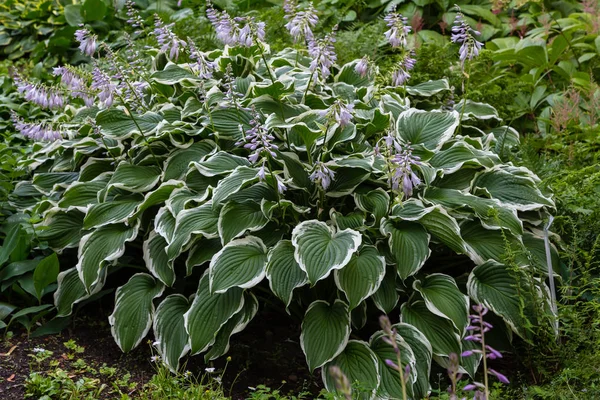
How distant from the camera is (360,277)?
3.21 metres

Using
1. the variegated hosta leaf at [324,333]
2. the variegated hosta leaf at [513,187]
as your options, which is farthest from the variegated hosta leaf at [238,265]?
the variegated hosta leaf at [513,187]

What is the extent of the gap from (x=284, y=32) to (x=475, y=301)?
12.7ft

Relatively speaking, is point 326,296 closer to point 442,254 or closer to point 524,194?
point 442,254

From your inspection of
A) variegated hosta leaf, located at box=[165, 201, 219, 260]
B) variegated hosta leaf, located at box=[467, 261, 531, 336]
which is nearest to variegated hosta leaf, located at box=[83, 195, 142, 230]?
variegated hosta leaf, located at box=[165, 201, 219, 260]

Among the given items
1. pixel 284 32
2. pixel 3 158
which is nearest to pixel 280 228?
pixel 3 158

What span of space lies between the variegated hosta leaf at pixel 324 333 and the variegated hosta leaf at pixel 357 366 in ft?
0.19

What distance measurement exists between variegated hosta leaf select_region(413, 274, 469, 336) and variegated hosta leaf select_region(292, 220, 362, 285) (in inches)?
17.0

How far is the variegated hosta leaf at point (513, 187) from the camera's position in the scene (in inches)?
145

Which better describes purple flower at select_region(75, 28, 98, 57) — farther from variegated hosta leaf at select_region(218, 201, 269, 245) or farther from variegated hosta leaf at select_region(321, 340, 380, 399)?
variegated hosta leaf at select_region(321, 340, 380, 399)

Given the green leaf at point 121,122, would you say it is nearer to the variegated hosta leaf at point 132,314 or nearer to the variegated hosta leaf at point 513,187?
the variegated hosta leaf at point 132,314

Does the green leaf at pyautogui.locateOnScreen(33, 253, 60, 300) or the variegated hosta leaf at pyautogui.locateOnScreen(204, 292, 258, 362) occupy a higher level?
the green leaf at pyautogui.locateOnScreen(33, 253, 60, 300)

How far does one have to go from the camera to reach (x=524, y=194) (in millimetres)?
3729

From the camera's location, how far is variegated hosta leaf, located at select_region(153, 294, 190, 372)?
3.32 metres

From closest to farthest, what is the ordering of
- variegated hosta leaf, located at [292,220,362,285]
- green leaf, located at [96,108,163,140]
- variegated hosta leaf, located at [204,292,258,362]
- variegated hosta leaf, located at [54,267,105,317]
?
variegated hosta leaf, located at [292,220,362,285]
variegated hosta leaf, located at [204,292,258,362]
variegated hosta leaf, located at [54,267,105,317]
green leaf, located at [96,108,163,140]
